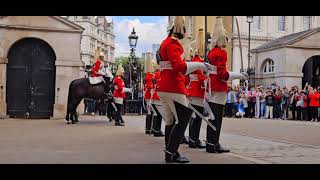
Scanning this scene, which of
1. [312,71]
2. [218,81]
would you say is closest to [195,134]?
[218,81]

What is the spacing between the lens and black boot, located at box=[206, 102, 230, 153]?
9291mm

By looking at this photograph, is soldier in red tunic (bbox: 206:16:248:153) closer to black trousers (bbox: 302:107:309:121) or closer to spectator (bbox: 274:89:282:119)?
black trousers (bbox: 302:107:309:121)

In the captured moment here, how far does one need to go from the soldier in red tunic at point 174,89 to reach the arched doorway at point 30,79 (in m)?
14.4

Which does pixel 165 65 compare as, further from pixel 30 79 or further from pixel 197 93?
pixel 30 79

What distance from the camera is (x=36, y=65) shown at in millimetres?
21469

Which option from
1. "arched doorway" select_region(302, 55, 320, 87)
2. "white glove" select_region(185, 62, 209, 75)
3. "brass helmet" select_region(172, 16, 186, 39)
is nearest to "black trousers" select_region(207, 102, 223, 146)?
"white glove" select_region(185, 62, 209, 75)

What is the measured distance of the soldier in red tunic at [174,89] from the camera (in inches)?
308

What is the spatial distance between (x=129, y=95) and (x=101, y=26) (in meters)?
102

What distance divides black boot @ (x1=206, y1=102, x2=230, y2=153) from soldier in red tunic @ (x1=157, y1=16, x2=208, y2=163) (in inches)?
58.5

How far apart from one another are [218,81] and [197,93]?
637 millimetres

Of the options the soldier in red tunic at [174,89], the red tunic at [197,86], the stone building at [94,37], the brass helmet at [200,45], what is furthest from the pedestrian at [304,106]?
the stone building at [94,37]

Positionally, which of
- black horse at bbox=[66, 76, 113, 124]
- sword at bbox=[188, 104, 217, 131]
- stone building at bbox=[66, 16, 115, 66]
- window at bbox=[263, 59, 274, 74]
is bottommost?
sword at bbox=[188, 104, 217, 131]

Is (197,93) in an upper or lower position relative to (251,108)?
upper
